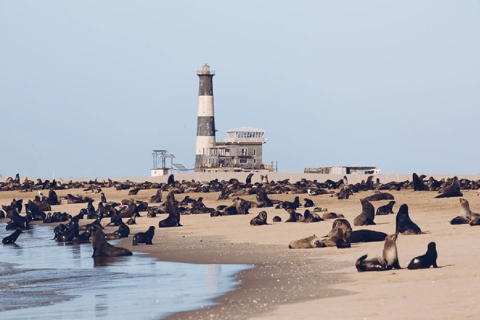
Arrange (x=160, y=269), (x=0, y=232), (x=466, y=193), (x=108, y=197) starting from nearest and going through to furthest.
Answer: (x=160, y=269) < (x=0, y=232) < (x=466, y=193) < (x=108, y=197)

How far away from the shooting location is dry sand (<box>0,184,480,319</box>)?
9.11m

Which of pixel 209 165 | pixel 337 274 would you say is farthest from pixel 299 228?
pixel 209 165

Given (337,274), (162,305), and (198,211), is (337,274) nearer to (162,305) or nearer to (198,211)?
(162,305)

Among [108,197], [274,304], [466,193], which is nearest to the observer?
[274,304]

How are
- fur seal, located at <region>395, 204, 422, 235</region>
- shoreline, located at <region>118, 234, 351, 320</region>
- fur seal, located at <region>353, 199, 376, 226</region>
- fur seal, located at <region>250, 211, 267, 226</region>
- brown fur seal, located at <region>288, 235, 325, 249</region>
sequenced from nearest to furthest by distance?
shoreline, located at <region>118, 234, 351, 320</region> < brown fur seal, located at <region>288, 235, 325, 249</region> < fur seal, located at <region>395, 204, 422, 235</region> < fur seal, located at <region>353, 199, 376, 226</region> < fur seal, located at <region>250, 211, 267, 226</region>

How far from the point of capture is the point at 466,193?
30828 millimetres

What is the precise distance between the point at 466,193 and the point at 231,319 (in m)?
23.6

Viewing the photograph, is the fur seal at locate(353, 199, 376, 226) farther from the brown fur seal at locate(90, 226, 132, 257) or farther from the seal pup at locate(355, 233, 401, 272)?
the seal pup at locate(355, 233, 401, 272)

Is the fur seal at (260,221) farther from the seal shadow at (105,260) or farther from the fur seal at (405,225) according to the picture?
the seal shadow at (105,260)

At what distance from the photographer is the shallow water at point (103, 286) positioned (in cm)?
1034

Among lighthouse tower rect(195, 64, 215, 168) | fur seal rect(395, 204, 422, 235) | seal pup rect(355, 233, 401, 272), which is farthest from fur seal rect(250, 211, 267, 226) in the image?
lighthouse tower rect(195, 64, 215, 168)

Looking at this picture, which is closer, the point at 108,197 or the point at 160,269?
the point at 160,269

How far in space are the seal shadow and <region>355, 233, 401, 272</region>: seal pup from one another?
6.04 meters

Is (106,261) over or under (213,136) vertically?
under
